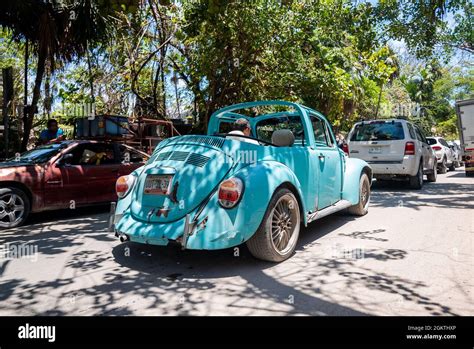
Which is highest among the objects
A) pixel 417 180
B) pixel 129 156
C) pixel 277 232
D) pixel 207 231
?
pixel 129 156

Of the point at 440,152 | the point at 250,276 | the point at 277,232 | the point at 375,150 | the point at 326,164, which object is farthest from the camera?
the point at 440,152

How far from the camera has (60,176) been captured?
22.4ft

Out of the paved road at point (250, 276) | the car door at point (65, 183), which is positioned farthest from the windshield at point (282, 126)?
the car door at point (65, 183)

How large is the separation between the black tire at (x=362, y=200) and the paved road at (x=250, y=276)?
696mm

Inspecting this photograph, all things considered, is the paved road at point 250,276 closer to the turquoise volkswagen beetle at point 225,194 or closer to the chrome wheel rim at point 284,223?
the chrome wheel rim at point 284,223

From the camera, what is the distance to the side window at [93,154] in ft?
23.9

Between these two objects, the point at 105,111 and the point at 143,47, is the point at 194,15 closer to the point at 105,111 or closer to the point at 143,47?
the point at 143,47

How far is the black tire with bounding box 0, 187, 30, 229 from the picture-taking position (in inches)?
242

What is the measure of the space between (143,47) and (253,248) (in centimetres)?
1142

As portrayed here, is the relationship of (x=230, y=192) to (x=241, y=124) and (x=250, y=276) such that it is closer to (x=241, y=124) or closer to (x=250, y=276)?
(x=250, y=276)

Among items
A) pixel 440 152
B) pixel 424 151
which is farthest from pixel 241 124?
pixel 440 152

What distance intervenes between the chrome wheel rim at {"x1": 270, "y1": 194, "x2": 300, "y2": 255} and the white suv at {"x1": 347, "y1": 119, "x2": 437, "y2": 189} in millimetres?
6478

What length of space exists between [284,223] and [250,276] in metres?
0.82

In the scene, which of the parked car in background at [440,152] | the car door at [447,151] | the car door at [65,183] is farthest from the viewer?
the car door at [447,151]
